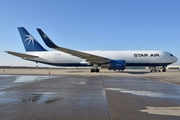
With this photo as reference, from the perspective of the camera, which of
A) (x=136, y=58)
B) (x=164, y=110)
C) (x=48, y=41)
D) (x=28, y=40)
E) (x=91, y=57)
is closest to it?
(x=164, y=110)

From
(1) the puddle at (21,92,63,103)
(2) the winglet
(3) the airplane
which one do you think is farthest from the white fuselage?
(1) the puddle at (21,92,63,103)

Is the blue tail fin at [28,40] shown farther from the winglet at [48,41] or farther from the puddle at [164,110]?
the puddle at [164,110]

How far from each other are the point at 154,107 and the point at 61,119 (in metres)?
2.90

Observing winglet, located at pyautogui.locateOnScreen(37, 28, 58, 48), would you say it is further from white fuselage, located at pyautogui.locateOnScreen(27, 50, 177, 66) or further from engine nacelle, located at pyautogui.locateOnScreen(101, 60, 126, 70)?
engine nacelle, located at pyautogui.locateOnScreen(101, 60, 126, 70)

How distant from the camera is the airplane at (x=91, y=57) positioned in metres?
30.2

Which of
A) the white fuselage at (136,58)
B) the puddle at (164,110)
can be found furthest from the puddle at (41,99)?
the white fuselage at (136,58)

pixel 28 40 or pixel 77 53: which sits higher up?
pixel 28 40

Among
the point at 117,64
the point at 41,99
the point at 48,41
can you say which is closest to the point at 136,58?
the point at 117,64

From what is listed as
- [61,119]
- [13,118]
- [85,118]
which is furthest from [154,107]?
[13,118]

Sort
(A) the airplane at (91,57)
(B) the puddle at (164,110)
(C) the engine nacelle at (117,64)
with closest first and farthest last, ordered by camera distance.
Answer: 1. (B) the puddle at (164,110)
2. (C) the engine nacelle at (117,64)
3. (A) the airplane at (91,57)

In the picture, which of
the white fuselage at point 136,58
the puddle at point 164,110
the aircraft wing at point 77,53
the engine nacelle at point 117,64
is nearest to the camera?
the puddle at point 164,110

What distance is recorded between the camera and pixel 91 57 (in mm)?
30672

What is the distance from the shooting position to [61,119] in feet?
14.8

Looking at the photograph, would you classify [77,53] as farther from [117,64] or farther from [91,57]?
→ [117,64]
